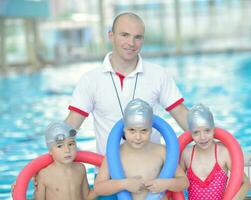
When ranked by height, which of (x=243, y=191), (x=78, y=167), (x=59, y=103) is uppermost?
(x=78, y=167)

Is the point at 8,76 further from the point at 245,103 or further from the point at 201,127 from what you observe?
the point at 201,127

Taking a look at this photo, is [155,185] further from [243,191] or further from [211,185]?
[243,191]

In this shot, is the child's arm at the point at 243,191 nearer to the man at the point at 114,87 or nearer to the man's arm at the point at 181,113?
the man's arm at the point at 181,113

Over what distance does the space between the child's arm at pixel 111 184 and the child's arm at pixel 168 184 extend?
0.19 ft

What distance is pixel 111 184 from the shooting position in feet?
9.64

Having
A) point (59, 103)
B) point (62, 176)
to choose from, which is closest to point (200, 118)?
point (62, 176)

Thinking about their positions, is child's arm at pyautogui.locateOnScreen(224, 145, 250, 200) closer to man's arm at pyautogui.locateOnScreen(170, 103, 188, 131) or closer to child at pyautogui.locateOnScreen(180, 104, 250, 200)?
child at pyautogui.locateOnScreen(180, 104, 250, 200)

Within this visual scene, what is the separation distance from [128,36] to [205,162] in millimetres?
864

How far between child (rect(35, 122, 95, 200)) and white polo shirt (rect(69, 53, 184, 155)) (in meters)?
0.23

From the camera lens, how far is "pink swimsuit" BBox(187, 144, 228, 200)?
3.17 meters

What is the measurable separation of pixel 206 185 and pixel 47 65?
2387cm

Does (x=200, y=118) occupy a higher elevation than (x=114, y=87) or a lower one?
lower

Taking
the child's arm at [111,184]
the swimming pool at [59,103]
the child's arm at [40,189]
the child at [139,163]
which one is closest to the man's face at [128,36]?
the child at [139,163]

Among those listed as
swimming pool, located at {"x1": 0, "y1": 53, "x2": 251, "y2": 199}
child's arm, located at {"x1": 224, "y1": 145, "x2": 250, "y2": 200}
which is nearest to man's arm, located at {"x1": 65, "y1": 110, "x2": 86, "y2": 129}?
child's arm, located at {"x1": 224, "y1": 145, "x2": 250, "y2": 200}
